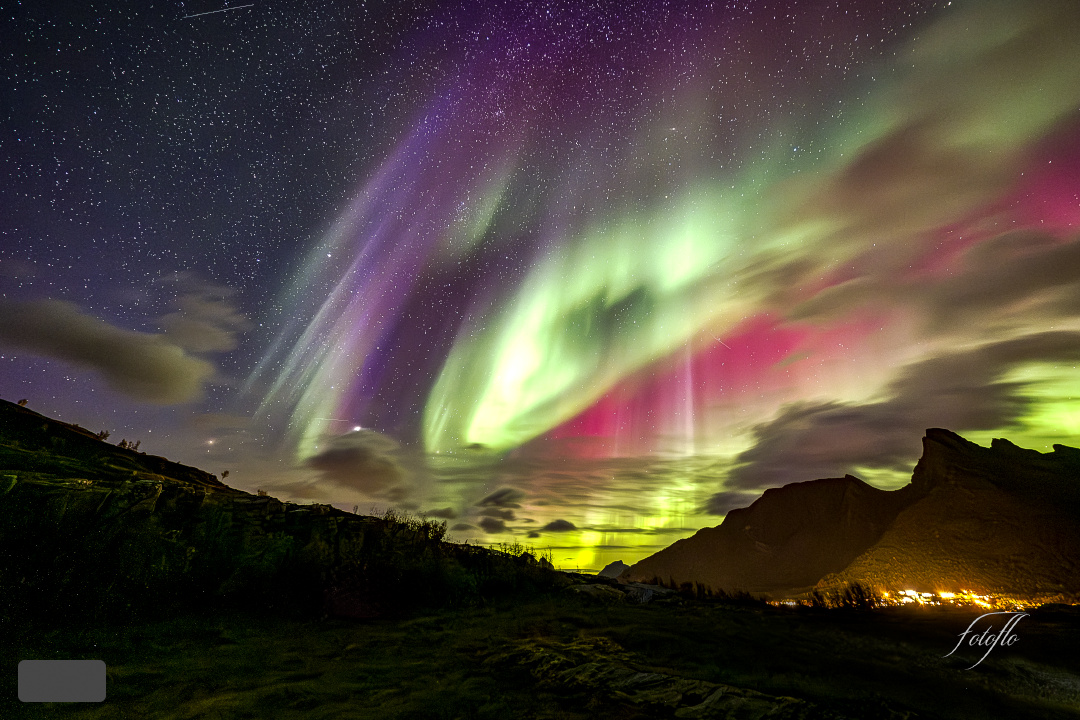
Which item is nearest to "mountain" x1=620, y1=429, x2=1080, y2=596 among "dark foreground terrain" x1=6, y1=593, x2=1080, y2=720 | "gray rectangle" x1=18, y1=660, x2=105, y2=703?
"dark foreground terrain" x1=6, y1=593, x2=1080, y2=720

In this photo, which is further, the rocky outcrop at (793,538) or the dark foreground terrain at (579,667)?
the rocky outcrop at (793,538)

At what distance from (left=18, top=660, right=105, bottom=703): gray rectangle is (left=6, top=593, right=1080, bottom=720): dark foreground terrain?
0.30 m

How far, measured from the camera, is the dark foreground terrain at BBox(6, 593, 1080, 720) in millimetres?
4477

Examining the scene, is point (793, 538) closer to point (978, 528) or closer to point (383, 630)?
point (978, 528)

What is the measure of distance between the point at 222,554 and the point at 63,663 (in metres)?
6.64

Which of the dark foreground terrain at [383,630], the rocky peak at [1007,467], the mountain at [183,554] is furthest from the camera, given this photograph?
the rocky peak at [1007,467]

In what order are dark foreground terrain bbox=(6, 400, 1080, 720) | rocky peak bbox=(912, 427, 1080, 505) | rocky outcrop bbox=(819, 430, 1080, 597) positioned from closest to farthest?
dark foreground terrain bbox=(6, 400, 1080, 720) < rocky outcrop bbox=(819, 430, 1080, 597) < rocky peak bbox=(912, 427, 1080, 505)

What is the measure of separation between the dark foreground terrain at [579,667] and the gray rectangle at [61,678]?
30cm

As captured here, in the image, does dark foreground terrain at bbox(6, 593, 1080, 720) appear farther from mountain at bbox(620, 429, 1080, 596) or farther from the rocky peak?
the rocky peak

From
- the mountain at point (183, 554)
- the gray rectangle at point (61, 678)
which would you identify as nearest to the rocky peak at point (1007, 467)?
the mountain at point (183, 554)

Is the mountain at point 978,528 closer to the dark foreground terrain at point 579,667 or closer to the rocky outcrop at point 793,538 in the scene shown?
the rocky outcrop at point 793,538

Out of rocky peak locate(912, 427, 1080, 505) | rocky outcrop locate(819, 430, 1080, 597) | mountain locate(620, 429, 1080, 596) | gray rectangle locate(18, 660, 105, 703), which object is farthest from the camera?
rocky peak locate(912, 427, 1080, 505)

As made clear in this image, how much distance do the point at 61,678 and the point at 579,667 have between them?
16.6 feet

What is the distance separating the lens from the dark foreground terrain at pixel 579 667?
4.48 metres
